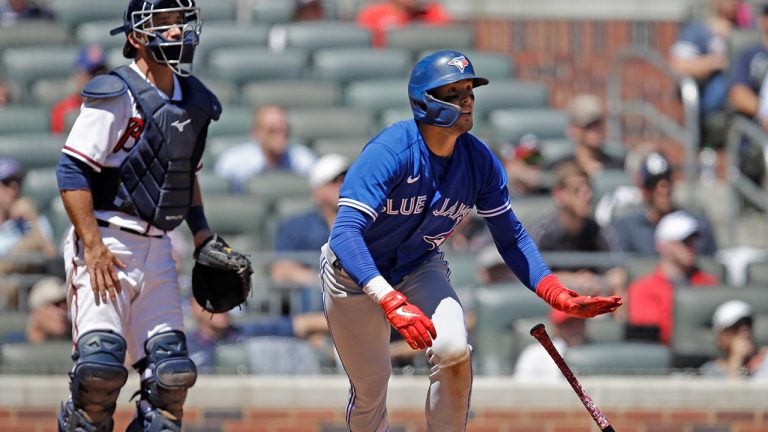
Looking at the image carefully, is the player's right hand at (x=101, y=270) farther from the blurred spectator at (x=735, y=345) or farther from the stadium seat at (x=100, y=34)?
the stadium seat at (x=100, y=34)

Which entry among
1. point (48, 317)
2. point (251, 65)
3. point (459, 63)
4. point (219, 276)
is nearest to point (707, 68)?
point (251, 65)

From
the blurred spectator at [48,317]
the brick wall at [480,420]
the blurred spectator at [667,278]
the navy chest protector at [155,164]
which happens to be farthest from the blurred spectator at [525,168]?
the navy chest protector at [155,164]

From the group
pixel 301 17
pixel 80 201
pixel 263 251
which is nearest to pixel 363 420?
pixel 80 201

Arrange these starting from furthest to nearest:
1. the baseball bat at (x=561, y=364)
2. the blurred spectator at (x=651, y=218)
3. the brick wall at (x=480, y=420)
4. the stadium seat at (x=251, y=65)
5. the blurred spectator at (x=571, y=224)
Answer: the stadium seat at (x=251, y=65)
the blurred spectator at (x=651, y=218)
the blurred spectator at (x=571, y=224)
the brick wall at (x=480, y=420)
the baseball bat at (x=561, y=364)

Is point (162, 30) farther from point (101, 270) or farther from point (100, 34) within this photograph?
point (100, 34)

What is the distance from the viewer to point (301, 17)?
12289mm

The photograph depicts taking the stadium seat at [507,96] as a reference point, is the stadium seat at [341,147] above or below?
above

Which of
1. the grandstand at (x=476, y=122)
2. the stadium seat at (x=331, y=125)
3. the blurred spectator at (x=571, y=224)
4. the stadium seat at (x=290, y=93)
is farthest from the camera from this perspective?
the stadium seat at (x=290, y=93)

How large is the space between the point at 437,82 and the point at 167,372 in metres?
1.60

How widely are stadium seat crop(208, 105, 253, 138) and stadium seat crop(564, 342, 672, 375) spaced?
11.3ft

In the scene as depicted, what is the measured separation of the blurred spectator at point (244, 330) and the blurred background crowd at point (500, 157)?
0.01 meters

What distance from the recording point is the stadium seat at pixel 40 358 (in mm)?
8180

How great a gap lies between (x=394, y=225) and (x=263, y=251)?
12.5 feet

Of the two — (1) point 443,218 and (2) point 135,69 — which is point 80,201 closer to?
(2) point 135,69
